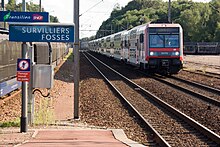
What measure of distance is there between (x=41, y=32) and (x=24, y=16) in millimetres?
5171

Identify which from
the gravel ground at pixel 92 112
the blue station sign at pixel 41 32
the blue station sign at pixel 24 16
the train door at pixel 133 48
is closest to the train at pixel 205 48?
the train door at pixel 133 48

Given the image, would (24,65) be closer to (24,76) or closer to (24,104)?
(24,76)

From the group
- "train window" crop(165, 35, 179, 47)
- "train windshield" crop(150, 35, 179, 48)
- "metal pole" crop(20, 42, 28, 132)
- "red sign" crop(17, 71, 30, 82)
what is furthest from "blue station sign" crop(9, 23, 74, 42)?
"train window" crop(165, 35, 179, 47)

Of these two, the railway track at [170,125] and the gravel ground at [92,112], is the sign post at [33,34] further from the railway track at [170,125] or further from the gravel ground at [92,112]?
the railway track at [170,125]

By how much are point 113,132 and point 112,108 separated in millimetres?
5635

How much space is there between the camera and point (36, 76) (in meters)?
11.6

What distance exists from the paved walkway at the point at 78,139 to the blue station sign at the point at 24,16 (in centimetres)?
523

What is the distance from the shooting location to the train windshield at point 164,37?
29.2 meters

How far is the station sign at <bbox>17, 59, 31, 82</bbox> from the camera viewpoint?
1077 cm

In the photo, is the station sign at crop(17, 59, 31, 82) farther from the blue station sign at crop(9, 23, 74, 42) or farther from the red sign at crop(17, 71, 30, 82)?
the blue station sign at crop(9, 23, 74, 42)

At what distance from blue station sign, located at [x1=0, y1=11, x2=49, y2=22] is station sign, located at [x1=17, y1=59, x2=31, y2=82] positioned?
4.22 meters

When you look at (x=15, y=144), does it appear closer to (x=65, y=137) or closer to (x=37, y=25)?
(x=65, y=137)

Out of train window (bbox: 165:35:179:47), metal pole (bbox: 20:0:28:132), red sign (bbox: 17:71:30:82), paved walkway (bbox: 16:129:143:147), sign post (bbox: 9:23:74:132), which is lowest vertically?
paved walkway (bbox: 16:129:143:147)

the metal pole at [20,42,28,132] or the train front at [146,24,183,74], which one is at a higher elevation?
the train front at [146,24,183,74]
